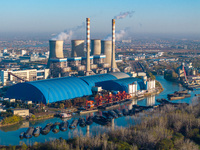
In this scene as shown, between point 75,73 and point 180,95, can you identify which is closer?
point 180,95

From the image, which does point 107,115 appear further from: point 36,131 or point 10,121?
point 10,121

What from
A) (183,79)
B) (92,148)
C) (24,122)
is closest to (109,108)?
(24,122)

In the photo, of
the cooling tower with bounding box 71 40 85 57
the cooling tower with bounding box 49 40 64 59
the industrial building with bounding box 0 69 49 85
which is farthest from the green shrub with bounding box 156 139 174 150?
the cooling tower with bounding box 71 40 85 57

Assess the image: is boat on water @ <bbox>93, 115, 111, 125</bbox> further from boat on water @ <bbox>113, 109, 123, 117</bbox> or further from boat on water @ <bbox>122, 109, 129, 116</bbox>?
boat on water @ <bbox>122, 109, 129, 116</bbox>

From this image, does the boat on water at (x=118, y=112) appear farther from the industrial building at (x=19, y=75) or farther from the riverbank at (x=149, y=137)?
the industrial building at (x=19, y=75)

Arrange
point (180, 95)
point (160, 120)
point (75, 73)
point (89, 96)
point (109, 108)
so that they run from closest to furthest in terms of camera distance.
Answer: point (160, 120) < point (109, 108) < point (89, 96) < point (180, 95) < point (75, 73)

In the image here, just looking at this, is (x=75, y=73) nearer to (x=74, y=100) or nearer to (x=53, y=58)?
(x=53, y=58)

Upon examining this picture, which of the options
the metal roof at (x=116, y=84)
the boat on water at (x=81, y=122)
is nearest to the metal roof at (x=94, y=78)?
the metal roof at (x=116, y=84)
